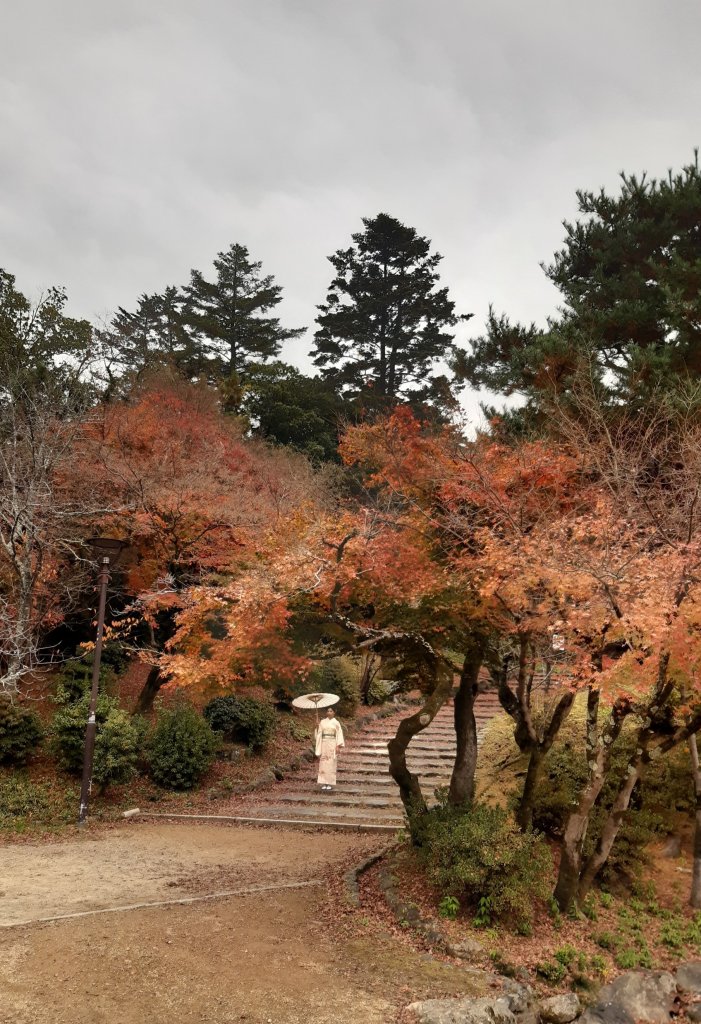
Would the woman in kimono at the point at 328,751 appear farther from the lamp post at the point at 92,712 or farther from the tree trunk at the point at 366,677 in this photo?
the tree trunk at the point at 366,677

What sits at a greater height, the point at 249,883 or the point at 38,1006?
the point at 38,1006

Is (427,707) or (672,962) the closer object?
(672,962)

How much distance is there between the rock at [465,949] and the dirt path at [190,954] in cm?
32

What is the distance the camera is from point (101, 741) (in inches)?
541

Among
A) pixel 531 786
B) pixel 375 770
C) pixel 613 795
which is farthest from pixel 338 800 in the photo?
pixel 531 786

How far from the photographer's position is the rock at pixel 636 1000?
267 inches

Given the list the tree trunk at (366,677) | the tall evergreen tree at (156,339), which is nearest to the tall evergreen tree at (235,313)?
the tall evergreen tree at (156,339)

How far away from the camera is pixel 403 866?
9.21 metres

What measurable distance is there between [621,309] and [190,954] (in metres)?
12.5

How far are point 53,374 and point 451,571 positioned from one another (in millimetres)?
12834

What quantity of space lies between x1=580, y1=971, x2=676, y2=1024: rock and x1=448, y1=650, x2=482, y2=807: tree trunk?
9.40ft

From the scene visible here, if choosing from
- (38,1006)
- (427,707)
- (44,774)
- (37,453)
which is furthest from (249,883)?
(37,453)

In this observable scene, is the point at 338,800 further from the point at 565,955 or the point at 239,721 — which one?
the point at 565,955

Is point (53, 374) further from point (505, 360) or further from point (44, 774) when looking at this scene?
point (505, 360)
